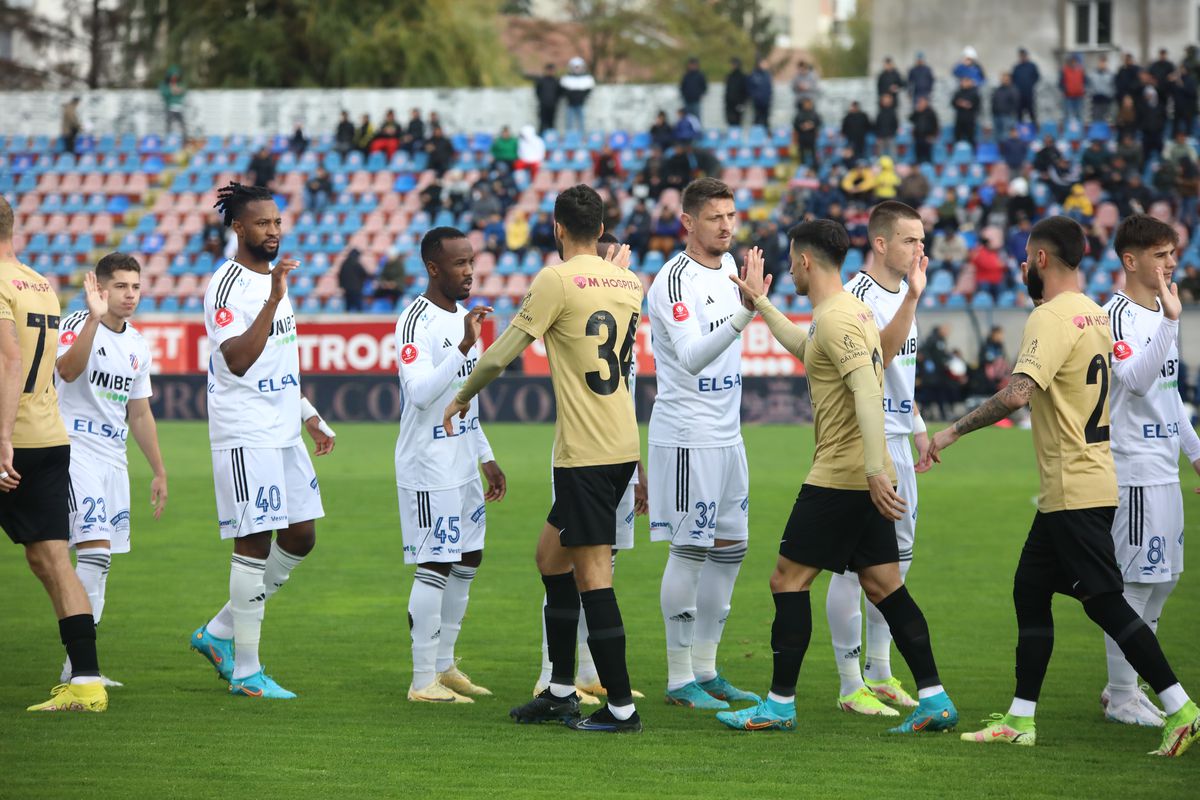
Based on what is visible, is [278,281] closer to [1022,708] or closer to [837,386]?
[837,386]

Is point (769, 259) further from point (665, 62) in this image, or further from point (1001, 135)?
point (665, 62)

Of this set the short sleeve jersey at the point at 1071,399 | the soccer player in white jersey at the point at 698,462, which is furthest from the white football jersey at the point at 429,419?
the short sleeve jersey at the point at 1071,399

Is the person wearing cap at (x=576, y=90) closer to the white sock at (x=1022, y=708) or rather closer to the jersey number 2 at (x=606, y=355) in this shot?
the jersey number 2 at (x=606, y=355)

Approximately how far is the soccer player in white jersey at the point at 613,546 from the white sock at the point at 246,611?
149 cm

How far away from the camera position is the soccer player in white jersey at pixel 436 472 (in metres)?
7.84

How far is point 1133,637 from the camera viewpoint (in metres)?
6.62

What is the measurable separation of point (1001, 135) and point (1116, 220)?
4.09 m

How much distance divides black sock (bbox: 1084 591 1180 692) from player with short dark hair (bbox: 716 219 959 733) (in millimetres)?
776

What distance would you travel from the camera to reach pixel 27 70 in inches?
2207

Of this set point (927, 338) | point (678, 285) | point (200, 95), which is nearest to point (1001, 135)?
point (927, 338)

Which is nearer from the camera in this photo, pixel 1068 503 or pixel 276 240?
pixel 1068 503

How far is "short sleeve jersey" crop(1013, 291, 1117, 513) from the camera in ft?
22.1

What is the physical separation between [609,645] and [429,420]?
175 cm

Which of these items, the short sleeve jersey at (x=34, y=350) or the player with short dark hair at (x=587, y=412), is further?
the short sleeve jersey at (x=34, y=350)
